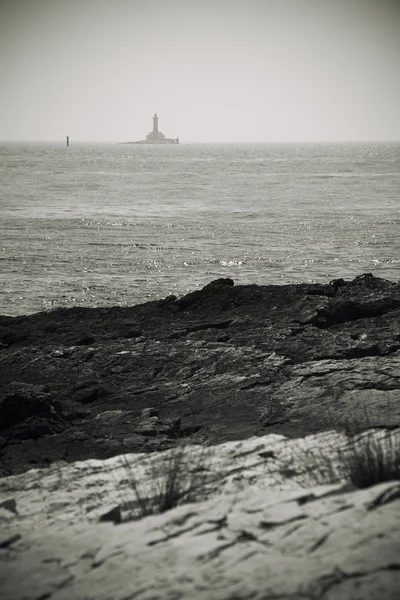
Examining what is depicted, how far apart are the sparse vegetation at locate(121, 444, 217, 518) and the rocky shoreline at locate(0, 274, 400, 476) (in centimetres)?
167

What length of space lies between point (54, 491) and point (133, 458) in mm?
837

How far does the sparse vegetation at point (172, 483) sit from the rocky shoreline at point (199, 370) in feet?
5.46

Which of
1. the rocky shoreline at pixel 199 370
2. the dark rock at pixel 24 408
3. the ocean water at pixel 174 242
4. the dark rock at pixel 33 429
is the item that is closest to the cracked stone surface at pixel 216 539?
the rocky shoreline at pixel 199 370

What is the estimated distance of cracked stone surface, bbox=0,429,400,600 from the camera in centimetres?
409

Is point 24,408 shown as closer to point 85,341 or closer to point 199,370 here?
point 199,370

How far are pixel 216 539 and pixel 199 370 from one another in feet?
17.7

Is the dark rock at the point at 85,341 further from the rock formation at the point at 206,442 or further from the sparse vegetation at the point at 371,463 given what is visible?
the sparse vegetation at the point at 371,463

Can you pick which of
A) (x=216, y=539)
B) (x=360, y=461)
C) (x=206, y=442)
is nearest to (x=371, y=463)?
(x=360, y=461)

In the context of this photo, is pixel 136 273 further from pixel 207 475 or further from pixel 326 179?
pixel 326 179

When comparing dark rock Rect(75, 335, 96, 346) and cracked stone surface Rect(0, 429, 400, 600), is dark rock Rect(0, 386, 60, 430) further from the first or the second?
cracked stone surface Rect(0, 429, 400, 600)

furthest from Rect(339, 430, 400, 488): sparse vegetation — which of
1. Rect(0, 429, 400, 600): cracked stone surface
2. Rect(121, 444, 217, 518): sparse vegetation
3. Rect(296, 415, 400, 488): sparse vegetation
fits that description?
Rect(121, 444, 217, 518): sparse vegetation

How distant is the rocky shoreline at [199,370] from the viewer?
8.32 m

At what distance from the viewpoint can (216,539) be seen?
4645mm

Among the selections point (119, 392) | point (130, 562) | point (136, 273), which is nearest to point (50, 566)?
point (130, 562)
